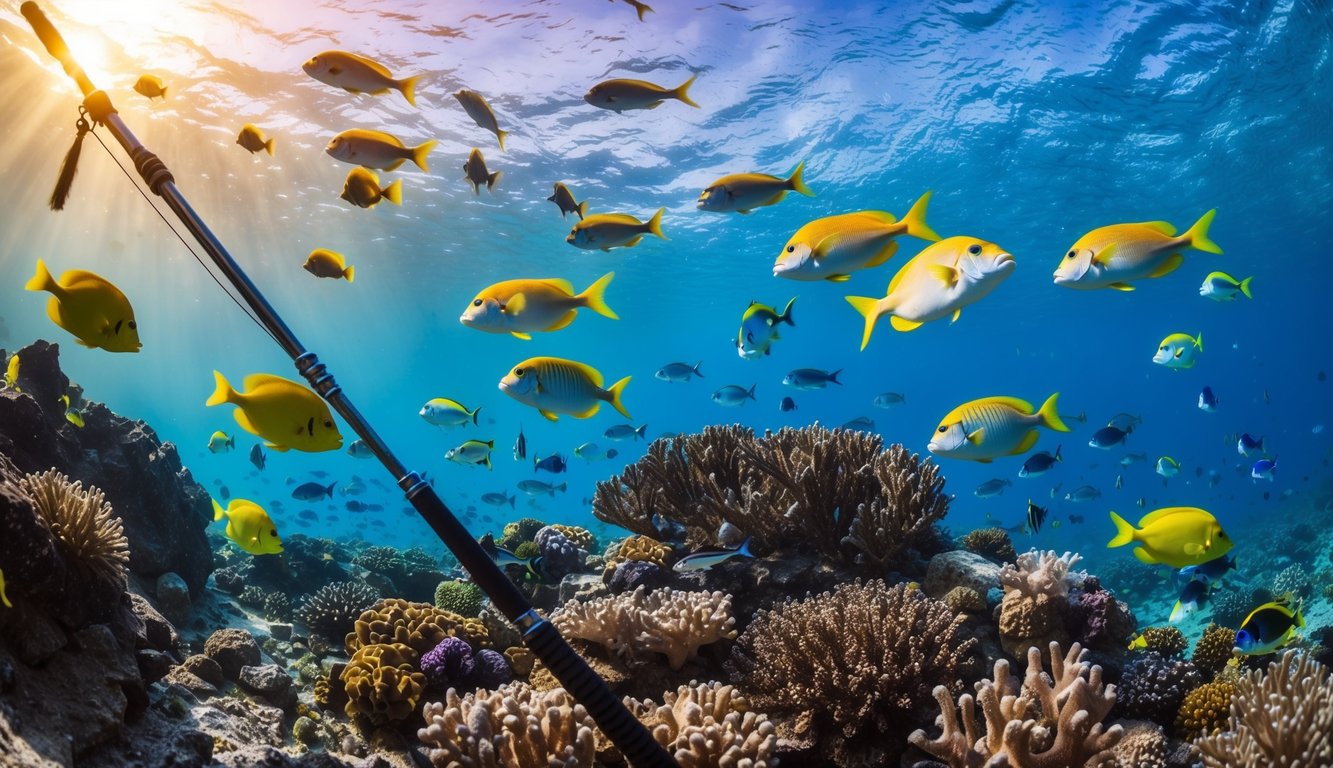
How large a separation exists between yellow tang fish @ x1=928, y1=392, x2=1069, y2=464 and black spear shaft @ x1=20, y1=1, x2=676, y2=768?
2414mm

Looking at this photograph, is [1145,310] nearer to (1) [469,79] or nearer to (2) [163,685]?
(1) [469,79]

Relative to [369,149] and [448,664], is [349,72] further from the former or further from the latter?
[448,664]

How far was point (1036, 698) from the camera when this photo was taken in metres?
3.26

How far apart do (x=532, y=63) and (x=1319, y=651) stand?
18.3 meters

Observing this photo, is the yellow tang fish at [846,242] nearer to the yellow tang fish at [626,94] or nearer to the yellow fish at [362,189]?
the yellow tang fish at [626,94]

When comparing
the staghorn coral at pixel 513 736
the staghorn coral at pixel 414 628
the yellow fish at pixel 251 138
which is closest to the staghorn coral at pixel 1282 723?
the staghorn coral at pixel 513 736

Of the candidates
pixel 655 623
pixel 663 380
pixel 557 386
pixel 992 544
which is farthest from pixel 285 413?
pixel 663 380

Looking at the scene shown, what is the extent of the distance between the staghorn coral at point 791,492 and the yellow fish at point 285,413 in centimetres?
334

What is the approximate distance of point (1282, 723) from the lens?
8.27 feet

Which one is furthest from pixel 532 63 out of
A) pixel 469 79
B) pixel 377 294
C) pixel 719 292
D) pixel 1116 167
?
pixel 377 294

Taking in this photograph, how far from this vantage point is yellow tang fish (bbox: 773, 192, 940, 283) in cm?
348

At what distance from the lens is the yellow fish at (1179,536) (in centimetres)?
380

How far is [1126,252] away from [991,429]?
4.00 ft

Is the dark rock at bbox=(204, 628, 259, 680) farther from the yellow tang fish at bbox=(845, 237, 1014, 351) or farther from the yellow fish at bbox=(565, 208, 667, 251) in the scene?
the yellow tang fish at bbox=(845, 237, 1014, 351)
